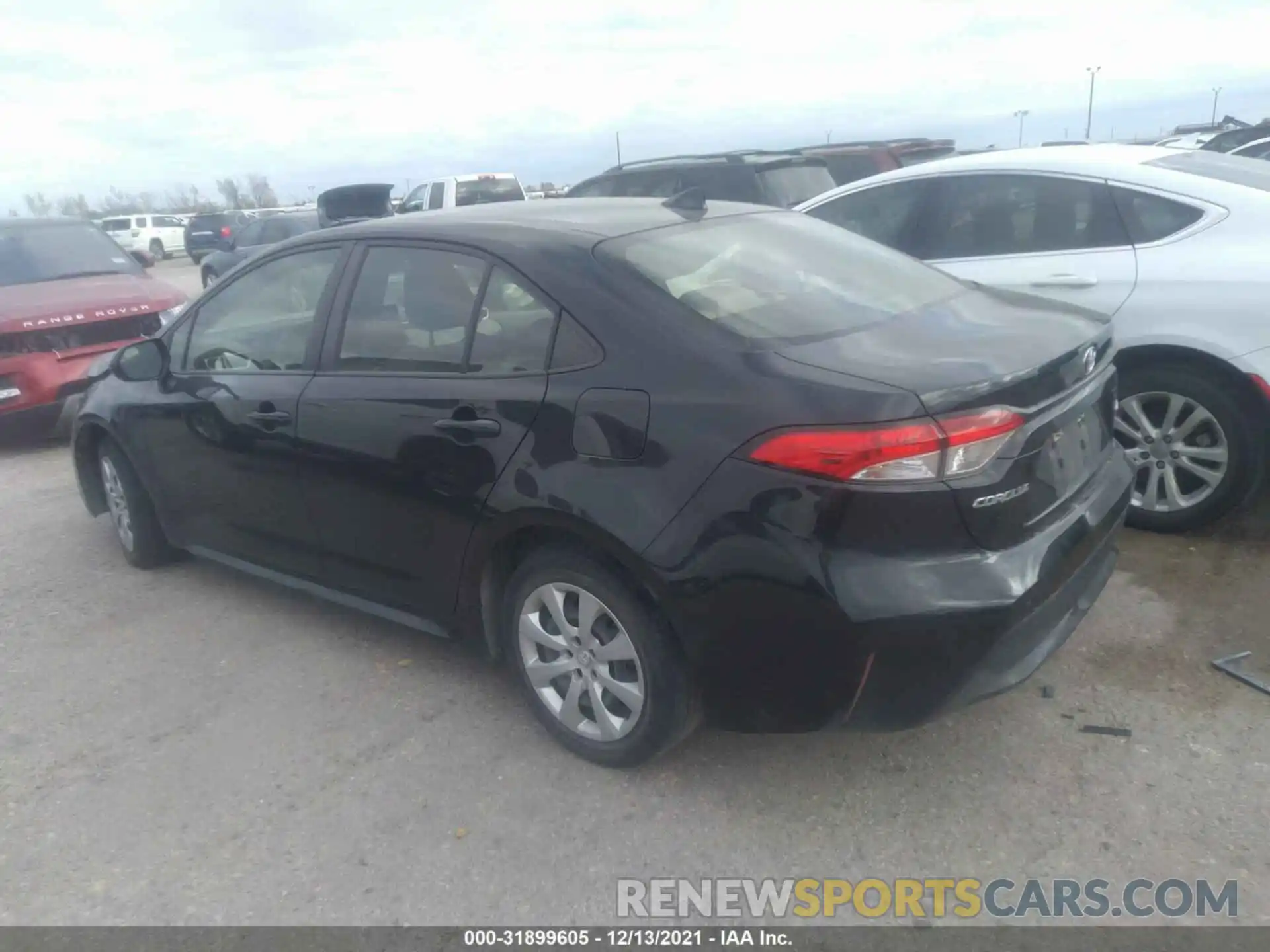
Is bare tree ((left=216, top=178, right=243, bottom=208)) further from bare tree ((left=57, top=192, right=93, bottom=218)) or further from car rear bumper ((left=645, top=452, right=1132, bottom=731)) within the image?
car rear bumper ((left=645, top=452, right=1132, bottom=731))

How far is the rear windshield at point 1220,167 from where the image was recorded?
471cm

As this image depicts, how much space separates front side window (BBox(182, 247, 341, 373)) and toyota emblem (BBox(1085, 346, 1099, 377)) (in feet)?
8.39

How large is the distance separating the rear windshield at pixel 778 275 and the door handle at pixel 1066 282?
3.84 ft

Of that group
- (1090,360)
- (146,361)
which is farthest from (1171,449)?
(146,361)

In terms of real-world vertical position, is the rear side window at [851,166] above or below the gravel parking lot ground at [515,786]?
above

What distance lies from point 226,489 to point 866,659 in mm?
2751

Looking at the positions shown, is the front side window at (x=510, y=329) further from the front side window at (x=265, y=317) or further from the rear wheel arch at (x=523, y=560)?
the front side window at (x=265, y=317)

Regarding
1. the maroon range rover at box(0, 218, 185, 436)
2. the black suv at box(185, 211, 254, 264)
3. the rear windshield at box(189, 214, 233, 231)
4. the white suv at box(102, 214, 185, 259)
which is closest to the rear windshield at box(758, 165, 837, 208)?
the maroon range rover at box(0, 218, 185, 436)

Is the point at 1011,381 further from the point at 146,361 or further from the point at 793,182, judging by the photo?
the point at 793,182

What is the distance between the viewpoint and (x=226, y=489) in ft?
13.9

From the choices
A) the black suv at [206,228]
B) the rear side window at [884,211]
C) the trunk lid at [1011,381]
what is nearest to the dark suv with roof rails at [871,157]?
the rear side window at [884,211]

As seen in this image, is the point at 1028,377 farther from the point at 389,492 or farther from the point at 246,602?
the point at 246,602

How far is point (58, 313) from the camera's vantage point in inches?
296

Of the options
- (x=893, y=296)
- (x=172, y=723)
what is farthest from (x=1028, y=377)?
(x=172, y=723)
